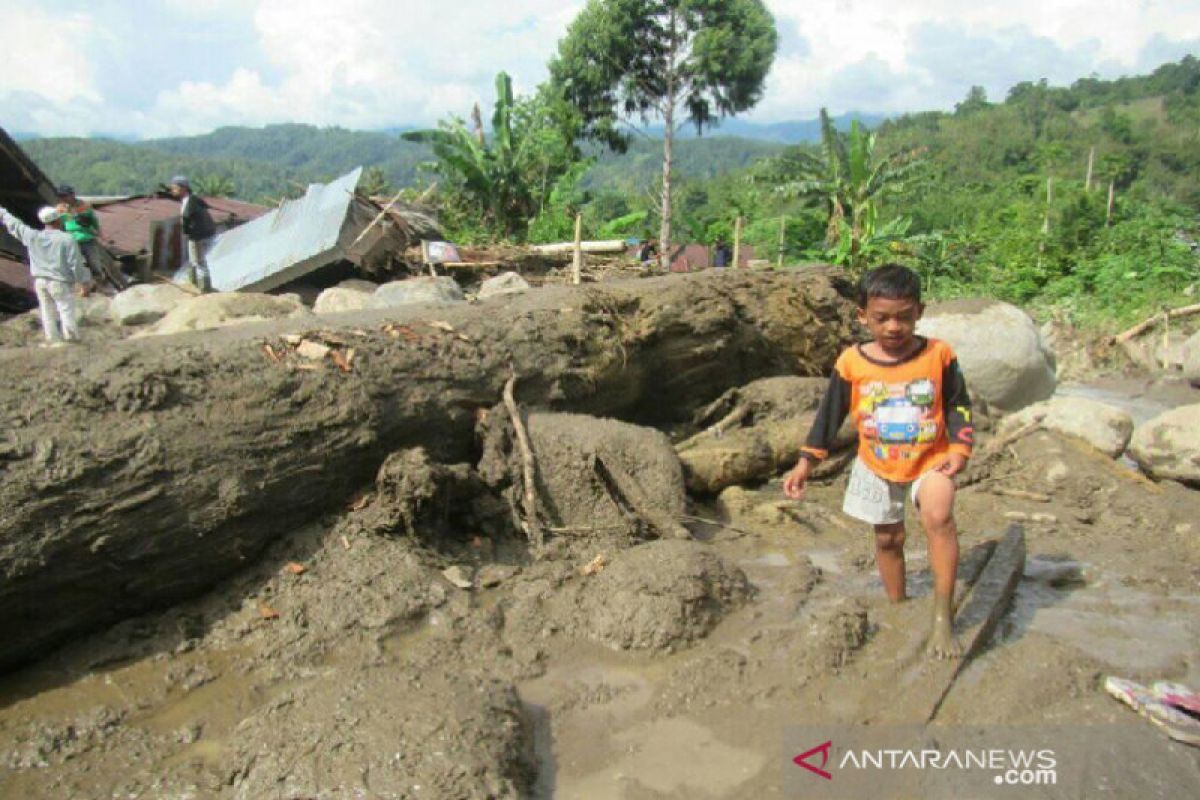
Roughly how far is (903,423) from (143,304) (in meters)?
8.91

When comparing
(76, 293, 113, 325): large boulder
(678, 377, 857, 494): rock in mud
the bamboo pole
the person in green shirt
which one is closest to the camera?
(678, 377, 857, 494): rock in mud

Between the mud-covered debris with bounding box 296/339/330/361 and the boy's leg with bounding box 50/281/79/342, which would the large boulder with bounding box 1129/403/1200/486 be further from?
the boy's leg with bounding box 50/281/79/342

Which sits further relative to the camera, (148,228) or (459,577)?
(148,228)

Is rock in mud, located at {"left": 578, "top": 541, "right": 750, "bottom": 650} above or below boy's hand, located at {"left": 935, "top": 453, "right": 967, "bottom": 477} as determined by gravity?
below

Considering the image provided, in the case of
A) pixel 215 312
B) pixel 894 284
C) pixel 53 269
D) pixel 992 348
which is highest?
pixel 894 284

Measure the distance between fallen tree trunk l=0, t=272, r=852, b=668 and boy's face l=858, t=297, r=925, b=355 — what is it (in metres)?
2.72

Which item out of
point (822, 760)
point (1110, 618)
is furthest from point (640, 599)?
point (1110, 618)

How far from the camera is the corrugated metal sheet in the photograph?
1235 cm

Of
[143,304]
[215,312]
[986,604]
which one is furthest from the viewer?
[143,304]

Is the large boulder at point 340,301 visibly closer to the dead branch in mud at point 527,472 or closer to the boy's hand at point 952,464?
the dead branch in mud at point 527,472

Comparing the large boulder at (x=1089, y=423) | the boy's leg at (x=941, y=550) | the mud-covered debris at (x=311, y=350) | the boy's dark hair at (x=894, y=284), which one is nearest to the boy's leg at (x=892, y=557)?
the boy's leg at (x=941, y=550)

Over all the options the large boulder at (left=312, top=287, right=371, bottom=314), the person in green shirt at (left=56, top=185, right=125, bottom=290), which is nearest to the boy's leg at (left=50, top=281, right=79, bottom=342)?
the large boulder at (left=312, top=287, right=371, bottom=314)

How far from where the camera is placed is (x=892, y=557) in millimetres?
4250

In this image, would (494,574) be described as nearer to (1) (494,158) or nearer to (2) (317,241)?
(2) (317,241)
